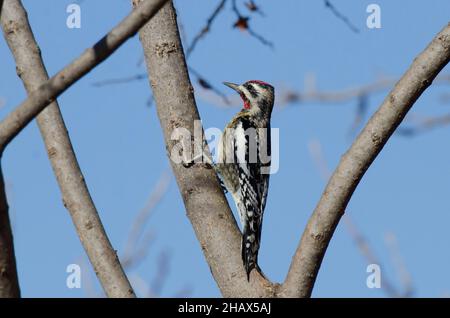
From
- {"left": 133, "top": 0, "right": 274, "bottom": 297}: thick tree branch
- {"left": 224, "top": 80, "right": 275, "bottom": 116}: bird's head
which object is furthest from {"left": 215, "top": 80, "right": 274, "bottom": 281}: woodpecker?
{"left": 133, "top": 0, "right": 274, "bottom": 297}: thick tree branch

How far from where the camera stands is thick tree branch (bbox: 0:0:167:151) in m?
2.72

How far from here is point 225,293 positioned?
155 inches

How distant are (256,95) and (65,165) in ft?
9.39

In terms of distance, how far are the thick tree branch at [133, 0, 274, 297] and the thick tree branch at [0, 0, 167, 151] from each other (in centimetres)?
149

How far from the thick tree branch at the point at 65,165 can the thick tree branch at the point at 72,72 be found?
98 centimetres

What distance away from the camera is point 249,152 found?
5.96 m

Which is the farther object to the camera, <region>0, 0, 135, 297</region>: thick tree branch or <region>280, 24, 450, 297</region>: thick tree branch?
<region>0, 0, 135, 297</region>: thick tree branch

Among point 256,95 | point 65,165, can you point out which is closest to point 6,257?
point 65,165

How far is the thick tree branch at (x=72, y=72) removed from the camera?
2.72m

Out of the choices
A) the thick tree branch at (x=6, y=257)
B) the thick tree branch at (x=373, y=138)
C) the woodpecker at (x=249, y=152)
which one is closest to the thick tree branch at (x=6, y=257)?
the thick tree branch at (x=6, y=257)

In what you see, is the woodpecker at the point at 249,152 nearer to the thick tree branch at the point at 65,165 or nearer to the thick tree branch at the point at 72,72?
the thick tree branch at the point at 65,165

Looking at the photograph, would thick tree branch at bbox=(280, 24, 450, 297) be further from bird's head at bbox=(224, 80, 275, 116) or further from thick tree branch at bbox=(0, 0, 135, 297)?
bird's head at bbox=(224, 80, 275, 116)
